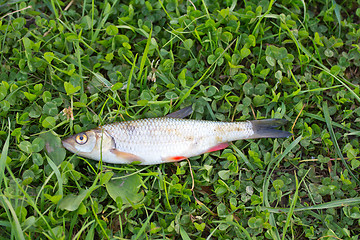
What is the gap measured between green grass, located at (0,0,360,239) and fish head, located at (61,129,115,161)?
11cm

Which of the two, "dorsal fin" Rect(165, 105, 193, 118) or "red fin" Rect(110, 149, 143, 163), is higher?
"dorsal fin" Rect(165, 105, 193, 118)

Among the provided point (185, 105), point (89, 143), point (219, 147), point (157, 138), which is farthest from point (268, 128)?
point (89, 143)

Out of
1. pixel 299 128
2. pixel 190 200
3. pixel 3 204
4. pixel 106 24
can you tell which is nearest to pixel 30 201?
pixel 3 204

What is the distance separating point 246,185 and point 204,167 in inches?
21.0

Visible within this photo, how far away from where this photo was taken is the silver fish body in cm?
329

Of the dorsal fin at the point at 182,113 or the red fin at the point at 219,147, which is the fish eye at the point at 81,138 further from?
the red fin at the point at 219,147

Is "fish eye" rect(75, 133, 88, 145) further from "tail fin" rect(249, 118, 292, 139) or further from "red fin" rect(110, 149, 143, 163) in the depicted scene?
"tail fin" rect(249, 118, 292, 139)

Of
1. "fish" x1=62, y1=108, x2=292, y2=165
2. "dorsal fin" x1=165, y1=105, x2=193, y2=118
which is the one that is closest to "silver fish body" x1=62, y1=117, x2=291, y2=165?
"fish" x1=62, y1=108, x2=292, y2=165

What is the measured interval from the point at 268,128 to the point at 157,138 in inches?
49.8

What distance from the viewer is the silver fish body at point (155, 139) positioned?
3.29m

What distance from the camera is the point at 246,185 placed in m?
3.49

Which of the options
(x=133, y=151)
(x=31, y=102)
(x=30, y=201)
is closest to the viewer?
(x=30, y=201)

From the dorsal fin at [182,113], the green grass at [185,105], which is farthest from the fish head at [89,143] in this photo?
the dorsal fin at [182,113]

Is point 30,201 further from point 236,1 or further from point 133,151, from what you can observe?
point 236,1
